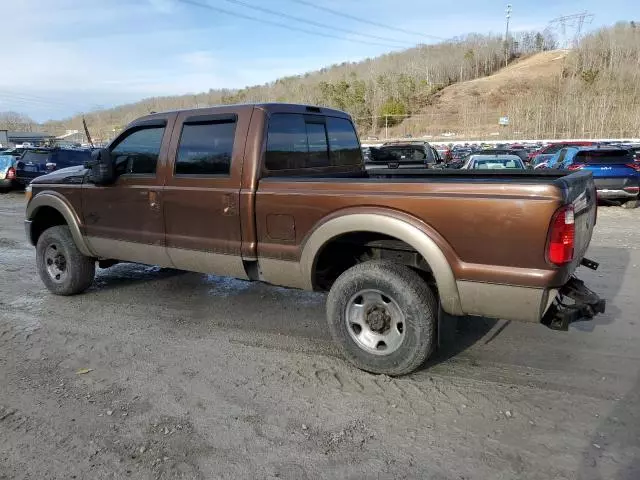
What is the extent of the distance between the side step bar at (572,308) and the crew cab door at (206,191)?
246 cm

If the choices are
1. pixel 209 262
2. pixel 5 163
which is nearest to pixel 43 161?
pixel 5 163

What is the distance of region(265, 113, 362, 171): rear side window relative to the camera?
4.51m

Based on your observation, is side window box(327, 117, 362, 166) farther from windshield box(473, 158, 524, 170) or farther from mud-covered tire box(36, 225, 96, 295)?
windshield box(473, 158, 524, 170)

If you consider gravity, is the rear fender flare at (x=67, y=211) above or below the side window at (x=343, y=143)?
below

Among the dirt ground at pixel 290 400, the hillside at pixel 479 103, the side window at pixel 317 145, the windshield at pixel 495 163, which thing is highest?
the hillside at pixel 479 103

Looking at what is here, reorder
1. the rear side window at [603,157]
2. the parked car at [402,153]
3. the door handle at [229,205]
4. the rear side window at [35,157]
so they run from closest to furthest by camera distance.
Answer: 1. the door handle at [229,205]
2. the parked car at [402,153]
3. the rear side window at [603,157]
4. the rear side window at [35,157]

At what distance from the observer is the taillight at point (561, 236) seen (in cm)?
311

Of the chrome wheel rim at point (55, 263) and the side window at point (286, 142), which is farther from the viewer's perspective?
the chrome wheel rim at point (55, 263)

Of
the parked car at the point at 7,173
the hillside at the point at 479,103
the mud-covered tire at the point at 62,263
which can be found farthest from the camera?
the hillside at the point at 479,103

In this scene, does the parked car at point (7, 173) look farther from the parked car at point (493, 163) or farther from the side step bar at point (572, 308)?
the side step bar at point (572, 308)

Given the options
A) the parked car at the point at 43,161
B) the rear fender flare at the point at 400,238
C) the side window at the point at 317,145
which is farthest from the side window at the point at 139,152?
the parked car at the point at 43,161

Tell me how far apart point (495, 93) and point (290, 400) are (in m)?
86.9

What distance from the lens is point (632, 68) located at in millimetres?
74375

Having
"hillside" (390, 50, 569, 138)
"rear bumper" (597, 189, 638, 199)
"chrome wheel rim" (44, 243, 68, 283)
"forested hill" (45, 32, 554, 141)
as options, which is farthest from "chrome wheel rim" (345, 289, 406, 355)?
"forested hill" (45, 32, 554, 141)
